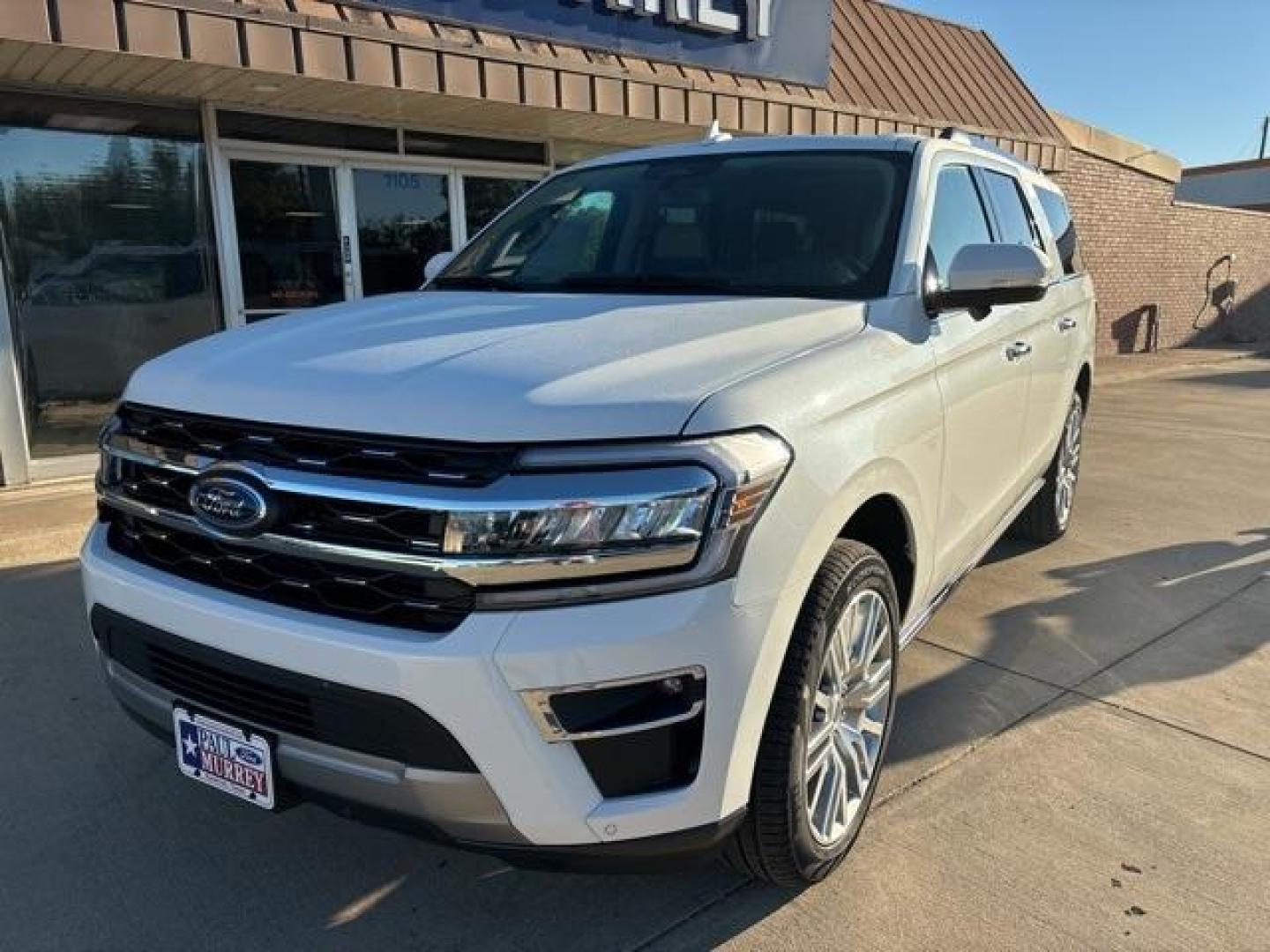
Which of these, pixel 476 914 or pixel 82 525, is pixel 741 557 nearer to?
pixel 476 914

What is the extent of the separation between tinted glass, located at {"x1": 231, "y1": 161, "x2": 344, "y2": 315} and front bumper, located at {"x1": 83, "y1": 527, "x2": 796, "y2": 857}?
648cm

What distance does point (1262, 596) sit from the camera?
15.6 ft

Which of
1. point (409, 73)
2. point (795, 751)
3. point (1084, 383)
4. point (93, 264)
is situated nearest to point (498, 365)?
Answer: point (795, 751)

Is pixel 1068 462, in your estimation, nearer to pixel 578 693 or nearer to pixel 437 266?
pixel 437 266

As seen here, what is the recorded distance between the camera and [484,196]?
9312 mm

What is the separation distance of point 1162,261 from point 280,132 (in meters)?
15.2

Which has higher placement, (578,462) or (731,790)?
(578,462)

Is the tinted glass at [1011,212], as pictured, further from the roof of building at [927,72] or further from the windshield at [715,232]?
the roof of building at [927,72]

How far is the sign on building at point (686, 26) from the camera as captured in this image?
745 centimetres

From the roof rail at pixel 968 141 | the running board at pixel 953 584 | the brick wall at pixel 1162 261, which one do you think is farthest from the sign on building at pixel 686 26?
the brick wall at pixel 1162 261

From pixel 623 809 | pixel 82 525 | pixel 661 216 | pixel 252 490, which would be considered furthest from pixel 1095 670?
pixel 82 525

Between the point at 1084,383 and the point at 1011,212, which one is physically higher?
the point at 1011,212

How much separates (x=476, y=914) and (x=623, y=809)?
0.79 metres

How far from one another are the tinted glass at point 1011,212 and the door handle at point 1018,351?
410 millimetres
